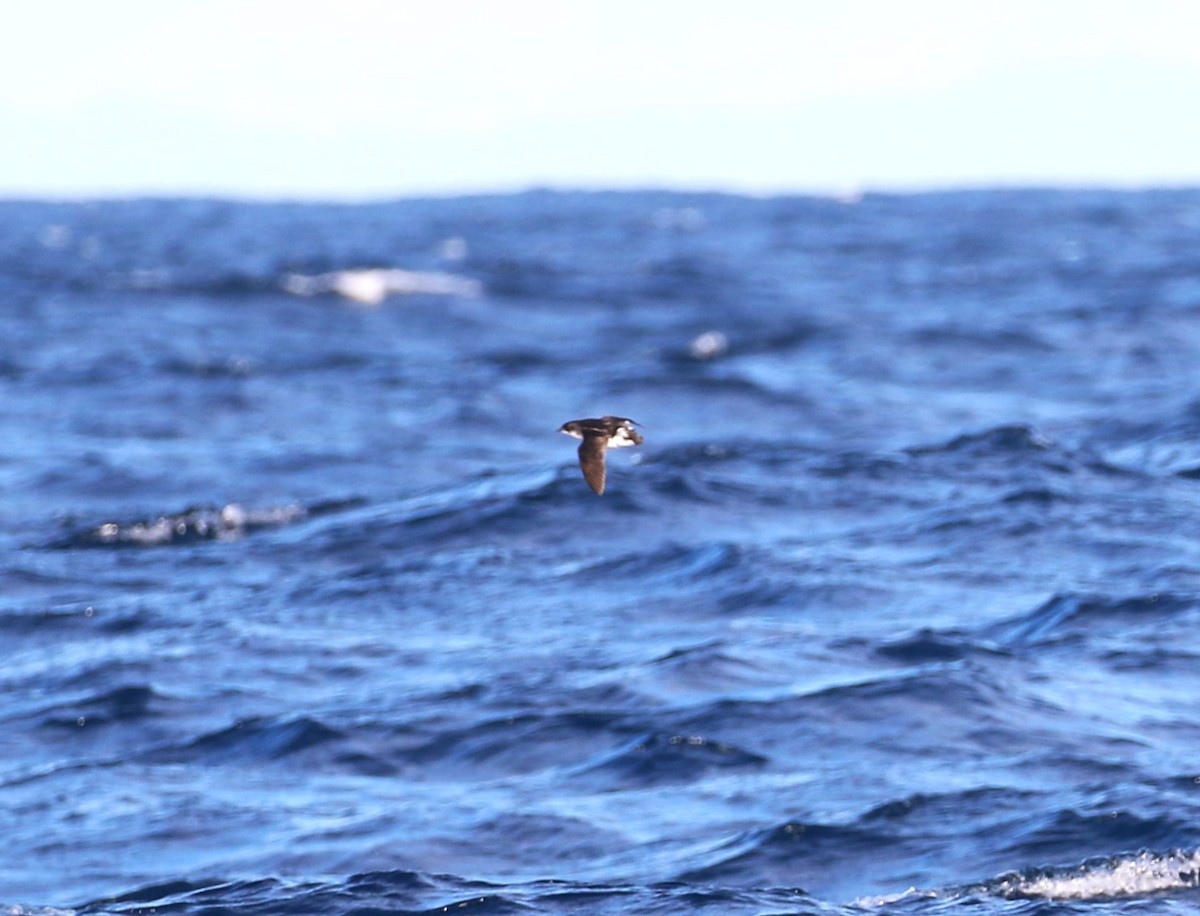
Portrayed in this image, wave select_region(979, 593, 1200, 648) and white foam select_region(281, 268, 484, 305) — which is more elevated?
white foam select_region(281, 268, 484, 305)

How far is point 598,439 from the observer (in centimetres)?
1009

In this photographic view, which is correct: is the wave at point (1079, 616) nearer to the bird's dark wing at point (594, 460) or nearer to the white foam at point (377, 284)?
the bird's dark wing at point (594, 460)

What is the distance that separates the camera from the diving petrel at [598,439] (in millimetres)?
9719

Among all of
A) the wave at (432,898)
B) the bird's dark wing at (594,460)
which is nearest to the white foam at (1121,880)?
the wave at (432,898)

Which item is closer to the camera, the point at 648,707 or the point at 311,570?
the point at 648,707

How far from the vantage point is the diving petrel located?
9.72m

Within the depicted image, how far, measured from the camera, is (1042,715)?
12789 mm

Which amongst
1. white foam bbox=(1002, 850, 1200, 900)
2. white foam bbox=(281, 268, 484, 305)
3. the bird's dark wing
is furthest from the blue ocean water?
white foam bbox=(281, 268, 484, 305)

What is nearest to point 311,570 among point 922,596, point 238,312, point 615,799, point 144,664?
point 144,664

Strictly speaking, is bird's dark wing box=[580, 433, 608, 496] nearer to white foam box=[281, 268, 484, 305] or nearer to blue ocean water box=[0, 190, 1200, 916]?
blue ocean water box=[0, 190, 1200, 916]

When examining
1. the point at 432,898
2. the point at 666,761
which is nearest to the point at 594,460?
the point at 432,898

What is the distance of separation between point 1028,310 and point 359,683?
2504cm

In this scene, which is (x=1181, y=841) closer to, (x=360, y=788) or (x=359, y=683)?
(x=360, y=788)

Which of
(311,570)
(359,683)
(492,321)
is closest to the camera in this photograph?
(359,683)
